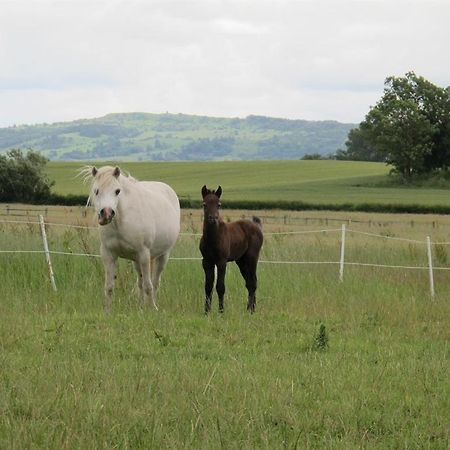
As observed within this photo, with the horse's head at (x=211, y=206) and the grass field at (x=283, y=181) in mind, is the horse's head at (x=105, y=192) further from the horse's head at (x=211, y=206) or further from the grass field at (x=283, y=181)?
the grass field at (x=283, y=181)

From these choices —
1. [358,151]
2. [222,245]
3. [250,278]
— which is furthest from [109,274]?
[358,151]

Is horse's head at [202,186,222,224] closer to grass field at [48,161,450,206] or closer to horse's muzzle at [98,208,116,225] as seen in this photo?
horse's muzzle at [98,208,116,225]

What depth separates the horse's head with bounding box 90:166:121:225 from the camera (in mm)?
11133

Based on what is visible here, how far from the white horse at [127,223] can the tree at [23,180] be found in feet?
168

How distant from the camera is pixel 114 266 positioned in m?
12.0

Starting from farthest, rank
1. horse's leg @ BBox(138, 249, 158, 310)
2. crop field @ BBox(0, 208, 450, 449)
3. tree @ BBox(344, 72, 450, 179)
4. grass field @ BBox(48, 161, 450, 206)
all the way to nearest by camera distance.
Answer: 1. tree @ BBox(344, 72, 450, 179)
2. grass field @ BBox(48, 161, 450, 206)
3. horse's leg @ BBox(138, 249, 158, 310)
4. crop field @ BBox(0, 208, 450, 449)

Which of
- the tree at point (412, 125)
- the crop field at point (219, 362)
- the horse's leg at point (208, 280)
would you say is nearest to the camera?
the crop field at point (219, 362)

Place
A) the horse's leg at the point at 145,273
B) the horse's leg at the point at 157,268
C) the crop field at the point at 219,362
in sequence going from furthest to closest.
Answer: the horse's leg at the point at 157,268, the horse's leg at the point at 145,273, the crop field at the point at 219,362

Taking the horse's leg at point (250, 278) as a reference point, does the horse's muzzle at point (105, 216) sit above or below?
above

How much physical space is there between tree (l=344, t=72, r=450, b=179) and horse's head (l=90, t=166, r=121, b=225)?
6079cm

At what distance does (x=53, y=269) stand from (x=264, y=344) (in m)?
5.87

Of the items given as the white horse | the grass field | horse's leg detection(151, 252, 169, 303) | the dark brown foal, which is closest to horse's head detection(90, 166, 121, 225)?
the white horse

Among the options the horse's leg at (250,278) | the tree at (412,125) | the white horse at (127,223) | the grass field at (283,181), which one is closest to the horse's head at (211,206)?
the white horse at (127,223)

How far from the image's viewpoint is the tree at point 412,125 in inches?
2788
